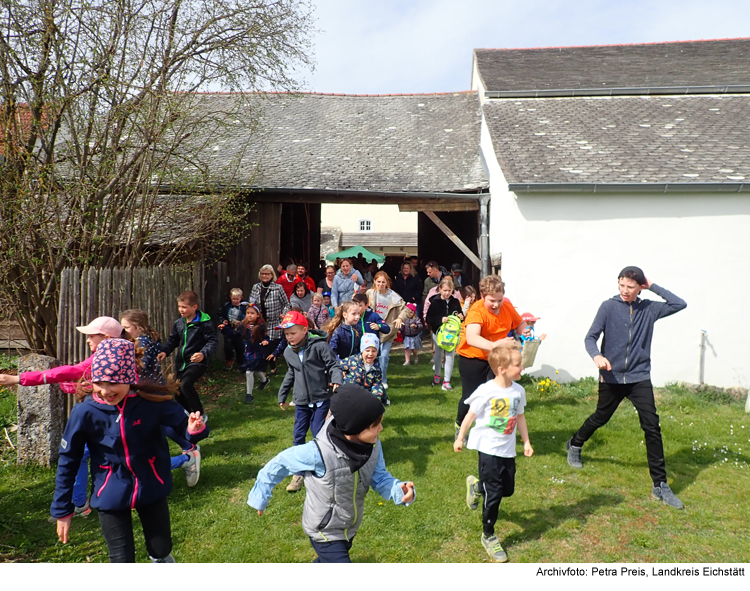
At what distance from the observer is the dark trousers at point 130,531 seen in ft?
9.84

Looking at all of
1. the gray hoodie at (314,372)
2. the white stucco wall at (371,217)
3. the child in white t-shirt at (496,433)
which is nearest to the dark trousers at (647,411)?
the child in white t-shirt at (496,433)

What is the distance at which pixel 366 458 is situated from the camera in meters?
2.84

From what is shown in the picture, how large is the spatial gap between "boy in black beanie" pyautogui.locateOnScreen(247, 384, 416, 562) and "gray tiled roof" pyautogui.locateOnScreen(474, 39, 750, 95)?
12.4m

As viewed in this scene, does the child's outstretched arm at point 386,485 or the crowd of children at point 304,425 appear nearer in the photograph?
the crowd of children at point 304,425

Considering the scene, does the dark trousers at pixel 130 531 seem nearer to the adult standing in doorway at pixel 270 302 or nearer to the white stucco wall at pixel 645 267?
the adult standing in doorway at pixel 270 302

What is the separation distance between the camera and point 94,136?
7.55 meters

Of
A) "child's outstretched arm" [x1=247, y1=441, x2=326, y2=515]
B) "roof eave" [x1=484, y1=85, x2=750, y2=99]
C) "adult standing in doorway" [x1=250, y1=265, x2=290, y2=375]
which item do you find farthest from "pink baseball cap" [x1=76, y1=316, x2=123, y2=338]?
"roof eave" [x1=484, y1=85, x2=750, y2=99]

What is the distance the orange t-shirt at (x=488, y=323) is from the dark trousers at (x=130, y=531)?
319cm

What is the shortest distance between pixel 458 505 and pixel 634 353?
6.87 ft

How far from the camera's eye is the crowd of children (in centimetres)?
285

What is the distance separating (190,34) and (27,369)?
18.9 ft

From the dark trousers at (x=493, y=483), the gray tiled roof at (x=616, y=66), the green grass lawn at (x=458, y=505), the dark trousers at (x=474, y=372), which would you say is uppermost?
the gray tiled roof at (x=616, y=66)

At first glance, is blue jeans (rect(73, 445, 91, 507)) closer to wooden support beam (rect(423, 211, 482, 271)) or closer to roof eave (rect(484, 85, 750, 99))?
wooden support beam (rect(423, 211, 482, 271))
